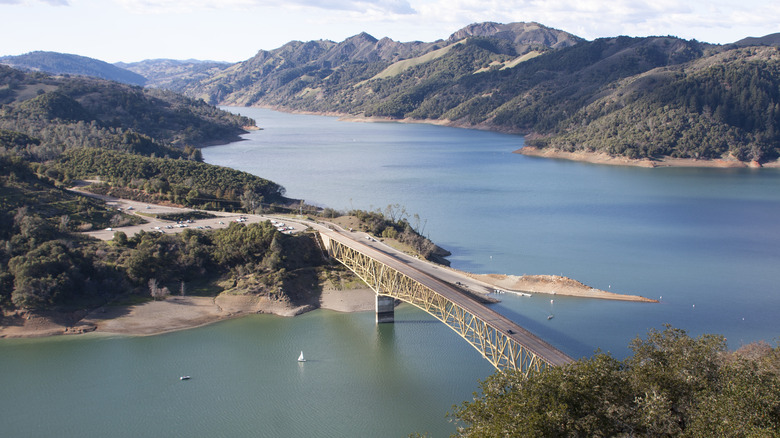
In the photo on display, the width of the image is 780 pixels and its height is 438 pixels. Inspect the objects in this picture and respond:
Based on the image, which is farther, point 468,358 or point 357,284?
point 357,284

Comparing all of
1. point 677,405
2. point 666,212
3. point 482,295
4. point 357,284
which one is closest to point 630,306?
point 482,295

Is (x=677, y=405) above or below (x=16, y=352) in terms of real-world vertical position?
above

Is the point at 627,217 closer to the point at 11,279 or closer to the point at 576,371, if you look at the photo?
the point at 576,371

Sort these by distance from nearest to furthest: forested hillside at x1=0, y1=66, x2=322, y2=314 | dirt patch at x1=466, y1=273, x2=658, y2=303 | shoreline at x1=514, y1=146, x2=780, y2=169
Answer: forested hillside at x1=0, y1=66, x2=322, y2=314
dirt patch at x1=466, y1=273, x2=658, y2=303
shoreline at x1=514, y1=146, x2=780, y2=169

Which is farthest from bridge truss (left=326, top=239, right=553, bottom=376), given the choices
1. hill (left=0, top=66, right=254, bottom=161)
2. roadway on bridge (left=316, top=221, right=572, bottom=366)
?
hill (left=0, top=66, right=254, bottom=161)

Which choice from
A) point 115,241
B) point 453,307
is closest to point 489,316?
point 453,307

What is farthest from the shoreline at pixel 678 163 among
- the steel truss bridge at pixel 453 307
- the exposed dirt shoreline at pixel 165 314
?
the exposed dirt shoreline at pixel 165 314

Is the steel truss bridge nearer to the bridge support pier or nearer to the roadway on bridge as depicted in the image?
the roadway on bridge
